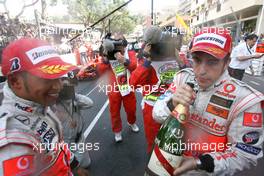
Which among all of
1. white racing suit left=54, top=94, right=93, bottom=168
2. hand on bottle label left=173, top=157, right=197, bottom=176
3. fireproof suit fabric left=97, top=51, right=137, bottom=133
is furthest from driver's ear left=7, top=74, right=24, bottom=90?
fireproof suit fabric left=97, top=51, right=137, bottom=133

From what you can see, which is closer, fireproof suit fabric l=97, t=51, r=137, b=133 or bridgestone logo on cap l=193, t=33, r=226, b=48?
bridgestone logo on cap l=193, t=33, r=226, b=48

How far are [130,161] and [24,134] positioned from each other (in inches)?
103

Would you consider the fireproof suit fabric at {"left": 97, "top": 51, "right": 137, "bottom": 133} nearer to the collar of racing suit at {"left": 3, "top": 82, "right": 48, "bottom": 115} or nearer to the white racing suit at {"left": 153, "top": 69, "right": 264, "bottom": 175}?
the white racing suit at {"left": 153, "top": 69, "right": 264, "bottom": 175}

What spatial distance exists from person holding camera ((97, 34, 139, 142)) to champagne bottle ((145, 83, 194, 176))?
247cm

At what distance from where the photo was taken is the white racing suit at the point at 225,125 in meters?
1.20

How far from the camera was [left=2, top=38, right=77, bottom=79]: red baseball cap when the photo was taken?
117cm

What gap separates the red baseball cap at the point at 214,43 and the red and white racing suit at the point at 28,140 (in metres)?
0.98

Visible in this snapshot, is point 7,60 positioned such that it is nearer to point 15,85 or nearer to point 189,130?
point 15,85

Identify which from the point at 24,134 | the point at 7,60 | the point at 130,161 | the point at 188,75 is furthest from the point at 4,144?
the point at 130,161

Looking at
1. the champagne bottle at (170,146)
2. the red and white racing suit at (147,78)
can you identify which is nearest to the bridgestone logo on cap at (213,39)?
the champagne bottle at (170,146)

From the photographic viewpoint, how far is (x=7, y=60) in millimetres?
1180

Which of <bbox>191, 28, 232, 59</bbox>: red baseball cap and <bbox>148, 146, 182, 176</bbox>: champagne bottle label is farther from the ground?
<bbox>191, 28, 232, 59</bbox>: red baseball cap

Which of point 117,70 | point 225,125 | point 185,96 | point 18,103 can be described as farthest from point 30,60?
point 117,70

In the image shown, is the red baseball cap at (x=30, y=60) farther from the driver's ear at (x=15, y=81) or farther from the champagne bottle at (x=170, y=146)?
the champagne bottle at (x=170, y=146)
